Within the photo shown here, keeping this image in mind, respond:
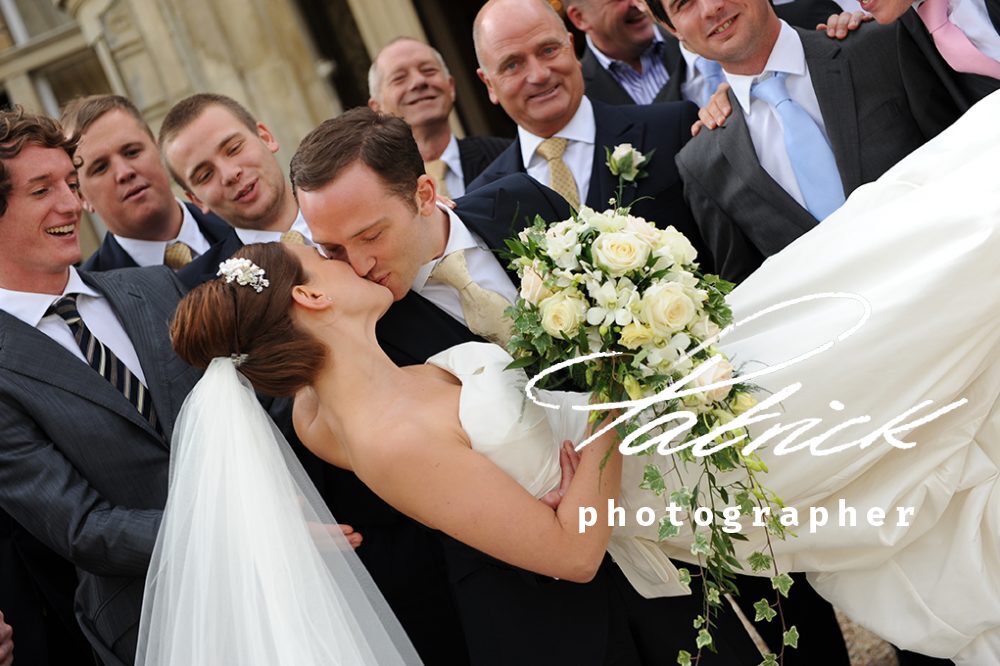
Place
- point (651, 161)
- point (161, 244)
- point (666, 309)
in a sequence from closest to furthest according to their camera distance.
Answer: point (666, 309), point (651, 161), point (161, 244)

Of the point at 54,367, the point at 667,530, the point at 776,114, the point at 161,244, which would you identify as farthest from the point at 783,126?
the point at 161,244

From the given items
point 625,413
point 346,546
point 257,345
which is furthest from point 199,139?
point 625,413

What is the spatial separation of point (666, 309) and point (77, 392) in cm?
180

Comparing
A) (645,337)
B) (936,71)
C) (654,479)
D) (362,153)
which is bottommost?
(654,479)

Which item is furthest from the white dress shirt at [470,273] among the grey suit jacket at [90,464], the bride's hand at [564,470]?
the grey suit jacket at [90,464]

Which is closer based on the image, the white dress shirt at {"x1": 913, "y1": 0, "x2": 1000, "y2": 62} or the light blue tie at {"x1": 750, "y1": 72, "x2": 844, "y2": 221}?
the white dress shirt at {"x1": 913, "y1": 0, "x2": 1000, "y2": 62}

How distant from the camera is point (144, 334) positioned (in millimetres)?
3709

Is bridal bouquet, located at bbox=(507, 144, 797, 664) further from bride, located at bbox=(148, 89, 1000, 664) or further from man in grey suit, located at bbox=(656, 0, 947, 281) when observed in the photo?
man in grey suit, located at bbox=(656, 0, 947, 281)

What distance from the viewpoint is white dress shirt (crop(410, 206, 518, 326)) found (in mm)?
3562

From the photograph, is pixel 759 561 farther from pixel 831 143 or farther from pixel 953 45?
pixel 953 45

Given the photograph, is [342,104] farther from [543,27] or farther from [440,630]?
[440,630]

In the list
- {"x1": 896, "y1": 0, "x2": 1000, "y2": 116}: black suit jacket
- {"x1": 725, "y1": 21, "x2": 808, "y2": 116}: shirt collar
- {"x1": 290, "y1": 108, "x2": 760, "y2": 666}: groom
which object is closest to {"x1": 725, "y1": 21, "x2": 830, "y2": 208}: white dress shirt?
{"x1": 725, "y1": 21, "x2": 808, "y2": 116}: shirt collar

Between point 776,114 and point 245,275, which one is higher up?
point 245,275

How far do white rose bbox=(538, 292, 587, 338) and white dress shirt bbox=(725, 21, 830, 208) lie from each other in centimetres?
132
